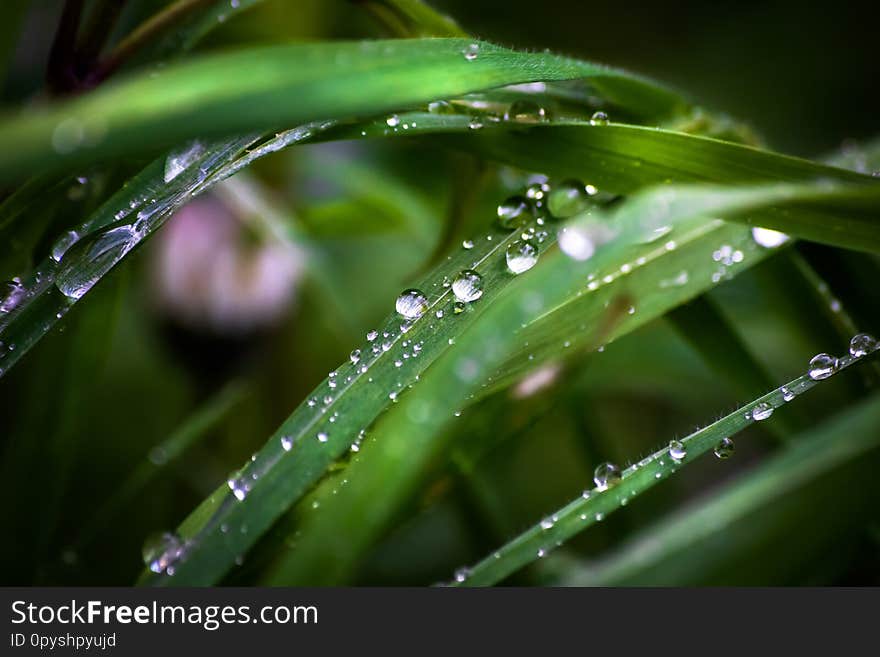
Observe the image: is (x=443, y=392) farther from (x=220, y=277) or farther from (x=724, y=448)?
(x=220, y=277)

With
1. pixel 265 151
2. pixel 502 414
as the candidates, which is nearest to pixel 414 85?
pixel 265 151

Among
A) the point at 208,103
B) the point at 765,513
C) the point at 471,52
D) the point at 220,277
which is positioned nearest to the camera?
the point at 208,103

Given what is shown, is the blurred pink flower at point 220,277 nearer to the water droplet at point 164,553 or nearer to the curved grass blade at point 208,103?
the water droplet at point 164,553

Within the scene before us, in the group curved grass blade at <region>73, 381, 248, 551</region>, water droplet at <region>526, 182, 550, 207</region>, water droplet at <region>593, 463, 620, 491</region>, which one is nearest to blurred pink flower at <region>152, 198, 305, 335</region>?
curved grass blade at <region>73, 381, 248, 551</region>

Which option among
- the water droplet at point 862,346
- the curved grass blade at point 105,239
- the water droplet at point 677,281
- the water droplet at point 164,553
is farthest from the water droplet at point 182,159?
the water droplet at point 862,346

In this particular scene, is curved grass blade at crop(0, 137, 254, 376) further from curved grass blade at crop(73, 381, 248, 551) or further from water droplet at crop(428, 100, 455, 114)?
curved grass blade at crop(73, 381, 248, 551)

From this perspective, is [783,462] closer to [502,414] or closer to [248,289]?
[502,414]

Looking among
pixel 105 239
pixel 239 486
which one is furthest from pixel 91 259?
pixel 239 486
